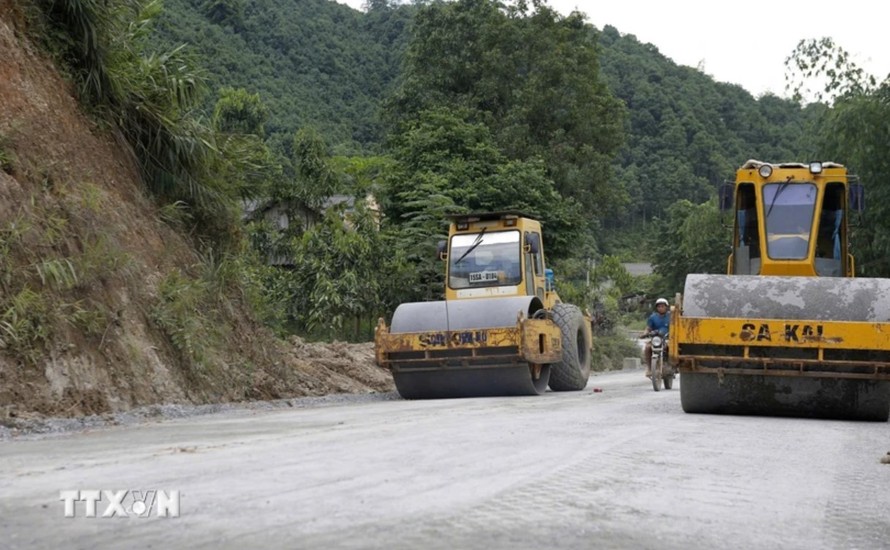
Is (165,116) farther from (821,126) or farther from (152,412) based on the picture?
(821,126)

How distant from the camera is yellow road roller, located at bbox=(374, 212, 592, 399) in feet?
62.4

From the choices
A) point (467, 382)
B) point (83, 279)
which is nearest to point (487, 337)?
point (467, 382)

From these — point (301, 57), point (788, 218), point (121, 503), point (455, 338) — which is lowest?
point (121, 503)

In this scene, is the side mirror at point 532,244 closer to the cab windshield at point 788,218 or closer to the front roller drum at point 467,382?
the front roller drum at point 467,382

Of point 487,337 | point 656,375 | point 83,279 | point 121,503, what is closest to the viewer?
point 121,503

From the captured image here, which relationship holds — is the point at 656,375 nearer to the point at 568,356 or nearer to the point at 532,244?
the point at 568,356

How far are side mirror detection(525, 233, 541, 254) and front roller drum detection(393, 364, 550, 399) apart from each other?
98.4 inches

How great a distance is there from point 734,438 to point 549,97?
1813 inches

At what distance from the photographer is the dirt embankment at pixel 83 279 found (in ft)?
42.8

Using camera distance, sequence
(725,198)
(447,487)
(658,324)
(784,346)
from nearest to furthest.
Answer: (447,487) → (784,346) → (725,198) → (658,324)

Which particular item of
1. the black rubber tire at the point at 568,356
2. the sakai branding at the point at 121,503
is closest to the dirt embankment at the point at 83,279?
the black rubber tire at the point at 568,356

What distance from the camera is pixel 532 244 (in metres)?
21.4

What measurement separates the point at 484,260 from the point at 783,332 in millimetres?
8768

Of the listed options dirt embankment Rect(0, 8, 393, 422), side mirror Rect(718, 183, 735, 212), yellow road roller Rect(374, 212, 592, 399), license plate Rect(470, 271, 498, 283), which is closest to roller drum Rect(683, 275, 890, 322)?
side mirror Rect(718, 183, 735, 212)
